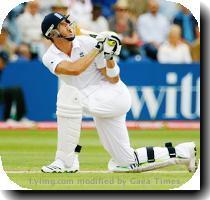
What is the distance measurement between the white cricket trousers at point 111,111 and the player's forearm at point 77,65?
0.47 meters

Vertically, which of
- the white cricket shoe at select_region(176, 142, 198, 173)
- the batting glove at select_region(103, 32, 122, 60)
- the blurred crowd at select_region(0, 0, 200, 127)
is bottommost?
the white cricket shoe at select_region(176, 142, 198, 173)

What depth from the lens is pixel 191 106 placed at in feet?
57.7

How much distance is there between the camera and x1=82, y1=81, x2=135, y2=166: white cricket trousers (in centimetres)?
1107

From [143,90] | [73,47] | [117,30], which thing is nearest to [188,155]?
[73,47]

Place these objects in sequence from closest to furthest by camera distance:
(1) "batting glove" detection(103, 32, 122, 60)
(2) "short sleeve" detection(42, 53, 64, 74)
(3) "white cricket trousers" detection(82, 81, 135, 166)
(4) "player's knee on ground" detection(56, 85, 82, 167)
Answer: (1) "batting glove" detection(103, 32, 122, 60), (2) "short sleeve" detection(42, 53, 64, 74), (3) "white cricket trousers" detection(82, 81, 135, 166), (4) "player's knee on ground" detection(56, 85, 82, 167)

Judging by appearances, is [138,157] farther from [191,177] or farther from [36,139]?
[36,139]

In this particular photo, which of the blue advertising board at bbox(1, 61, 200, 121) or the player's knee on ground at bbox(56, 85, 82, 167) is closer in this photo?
the player's knee on ground at bbox(56, 85, 82, 167)

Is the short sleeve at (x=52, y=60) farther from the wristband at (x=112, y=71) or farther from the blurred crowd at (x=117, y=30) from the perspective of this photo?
the blurred crowd at (x=117, y=30)

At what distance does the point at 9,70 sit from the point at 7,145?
10.2 feet

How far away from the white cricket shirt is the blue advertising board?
20.5 feet

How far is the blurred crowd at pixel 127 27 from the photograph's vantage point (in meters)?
17.6

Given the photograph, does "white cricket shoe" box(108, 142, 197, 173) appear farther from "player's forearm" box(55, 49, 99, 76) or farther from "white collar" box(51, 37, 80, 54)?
"white collar" box(51, 37, 80, 54)

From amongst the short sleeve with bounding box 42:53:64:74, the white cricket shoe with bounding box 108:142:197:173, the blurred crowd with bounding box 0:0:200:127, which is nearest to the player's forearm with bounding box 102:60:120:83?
the short sleeve with bounding box 42:53:64:74

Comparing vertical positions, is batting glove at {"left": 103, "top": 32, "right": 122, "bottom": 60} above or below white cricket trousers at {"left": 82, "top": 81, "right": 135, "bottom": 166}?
above
